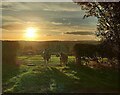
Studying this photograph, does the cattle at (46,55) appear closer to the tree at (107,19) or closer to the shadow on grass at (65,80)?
the shadow on grass at (65,80)

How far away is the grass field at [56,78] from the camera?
9.96 m

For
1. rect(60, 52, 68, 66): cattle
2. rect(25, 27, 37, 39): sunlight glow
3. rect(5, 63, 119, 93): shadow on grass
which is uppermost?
rect(25, 27, 37, 39): sunlight glow

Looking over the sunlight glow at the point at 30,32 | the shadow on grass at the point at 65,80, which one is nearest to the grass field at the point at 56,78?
the shadow on grass at the point at 65,80

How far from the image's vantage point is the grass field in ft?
32.7

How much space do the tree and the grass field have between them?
2.19ft

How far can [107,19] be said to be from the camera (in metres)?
10.0

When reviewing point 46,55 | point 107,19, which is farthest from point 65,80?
point 107,19

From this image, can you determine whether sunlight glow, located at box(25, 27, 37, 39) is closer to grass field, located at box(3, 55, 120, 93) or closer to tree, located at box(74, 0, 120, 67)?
grass field, located at box(3, 55, 120, 93)

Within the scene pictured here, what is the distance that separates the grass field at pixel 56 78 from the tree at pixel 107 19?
67 cm

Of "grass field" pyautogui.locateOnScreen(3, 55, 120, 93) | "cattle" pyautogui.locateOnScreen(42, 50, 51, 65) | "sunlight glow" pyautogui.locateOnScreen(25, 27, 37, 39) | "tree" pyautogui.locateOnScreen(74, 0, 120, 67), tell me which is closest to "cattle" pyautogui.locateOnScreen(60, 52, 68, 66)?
"grass field" pyautogui.locateOnScreen(3, 55, 120, 93)

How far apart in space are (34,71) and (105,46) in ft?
5.46

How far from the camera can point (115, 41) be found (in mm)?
10055

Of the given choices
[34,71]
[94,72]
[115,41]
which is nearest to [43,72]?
[34,71]

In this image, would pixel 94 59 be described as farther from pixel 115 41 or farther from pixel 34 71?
pixel 34 71
